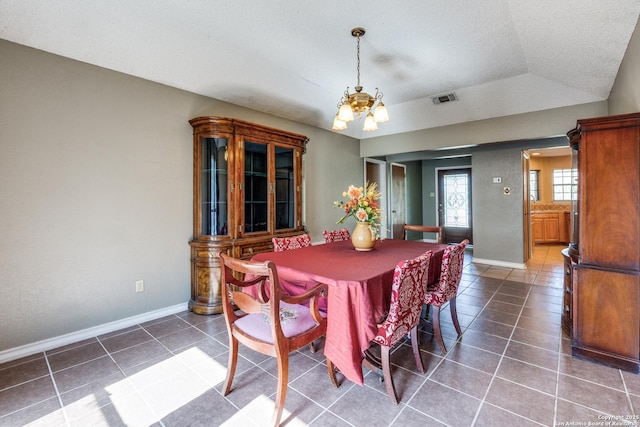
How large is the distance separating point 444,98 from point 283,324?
403 centimetres

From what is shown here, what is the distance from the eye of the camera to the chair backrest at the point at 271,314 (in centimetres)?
156

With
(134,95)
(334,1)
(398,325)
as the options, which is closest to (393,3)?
(334,1)

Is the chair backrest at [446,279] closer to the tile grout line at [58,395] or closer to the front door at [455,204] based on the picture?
the tile grout line at [58,395]

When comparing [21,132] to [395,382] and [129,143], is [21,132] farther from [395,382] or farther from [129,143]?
[395,382]

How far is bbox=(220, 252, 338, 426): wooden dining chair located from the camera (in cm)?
158

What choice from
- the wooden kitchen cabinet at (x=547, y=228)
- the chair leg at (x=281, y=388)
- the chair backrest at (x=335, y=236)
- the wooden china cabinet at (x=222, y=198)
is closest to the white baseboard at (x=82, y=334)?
the wooden china cabinet at (x=222, y=198)

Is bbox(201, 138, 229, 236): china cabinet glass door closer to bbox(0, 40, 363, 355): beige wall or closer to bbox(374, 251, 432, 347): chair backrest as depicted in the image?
bbox(0, 40, 363, 355): beige wall

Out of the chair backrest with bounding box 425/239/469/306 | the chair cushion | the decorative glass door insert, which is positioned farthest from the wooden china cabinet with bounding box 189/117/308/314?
the decorative glass door insert

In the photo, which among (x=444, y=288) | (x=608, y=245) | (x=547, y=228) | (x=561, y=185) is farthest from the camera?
(x=561, y=185)

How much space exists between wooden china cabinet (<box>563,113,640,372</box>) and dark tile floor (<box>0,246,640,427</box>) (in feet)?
0.70

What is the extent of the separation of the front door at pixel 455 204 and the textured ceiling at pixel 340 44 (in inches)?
142

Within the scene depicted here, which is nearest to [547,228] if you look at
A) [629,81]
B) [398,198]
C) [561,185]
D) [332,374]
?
[561,185]

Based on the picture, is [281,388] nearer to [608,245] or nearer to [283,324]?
[283,324]

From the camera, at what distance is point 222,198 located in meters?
3.40
